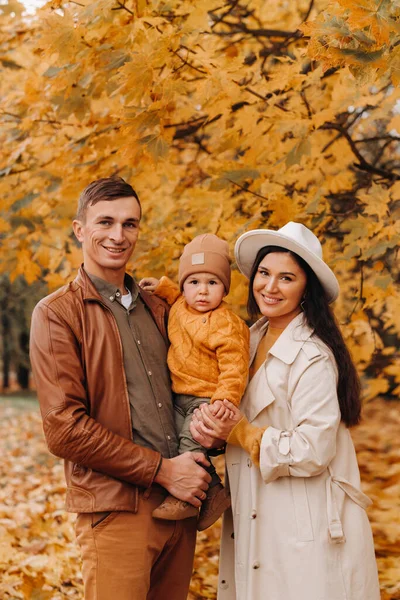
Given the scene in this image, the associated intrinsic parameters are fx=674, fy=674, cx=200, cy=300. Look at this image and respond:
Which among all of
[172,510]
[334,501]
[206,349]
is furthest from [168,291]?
[334,501]

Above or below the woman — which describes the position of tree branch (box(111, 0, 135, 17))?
above

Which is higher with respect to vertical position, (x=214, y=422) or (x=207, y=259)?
(x=207, y=259)

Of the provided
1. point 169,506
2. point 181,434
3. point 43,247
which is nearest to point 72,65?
point 43,247

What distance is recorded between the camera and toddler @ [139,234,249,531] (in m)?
2.61

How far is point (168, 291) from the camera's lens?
2.95 meters

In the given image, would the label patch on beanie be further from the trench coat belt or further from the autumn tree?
the trench coat belt

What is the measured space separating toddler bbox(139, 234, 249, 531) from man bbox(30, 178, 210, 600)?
0.07 metres

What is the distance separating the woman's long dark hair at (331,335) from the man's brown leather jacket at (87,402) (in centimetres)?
74

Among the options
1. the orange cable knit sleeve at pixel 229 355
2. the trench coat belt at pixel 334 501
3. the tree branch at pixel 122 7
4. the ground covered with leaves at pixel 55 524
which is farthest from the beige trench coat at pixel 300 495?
the ground covered with leaves at pixel 55 524

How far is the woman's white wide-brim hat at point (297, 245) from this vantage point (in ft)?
8.54

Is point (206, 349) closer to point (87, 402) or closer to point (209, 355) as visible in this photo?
point (209, 355)

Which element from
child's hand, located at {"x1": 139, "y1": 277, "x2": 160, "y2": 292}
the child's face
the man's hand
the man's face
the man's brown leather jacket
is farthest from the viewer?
child's hand, located at {"x1": 139, "y1": 277, "x2": 160, "y2": 292}

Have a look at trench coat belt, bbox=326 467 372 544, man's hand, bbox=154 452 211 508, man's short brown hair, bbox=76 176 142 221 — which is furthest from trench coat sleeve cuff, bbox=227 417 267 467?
man's short brown hair, bbox=76 176 142 221

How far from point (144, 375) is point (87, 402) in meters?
0.24
